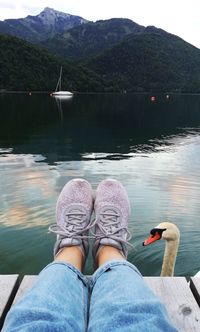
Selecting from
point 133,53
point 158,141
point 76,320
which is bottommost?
point 158,141

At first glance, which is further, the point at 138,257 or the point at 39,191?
the point at 39,191

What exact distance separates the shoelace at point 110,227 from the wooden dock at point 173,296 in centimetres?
51

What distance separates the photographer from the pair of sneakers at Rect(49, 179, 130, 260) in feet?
9.82

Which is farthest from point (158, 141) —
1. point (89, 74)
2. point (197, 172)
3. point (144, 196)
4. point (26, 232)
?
point (89, 74)

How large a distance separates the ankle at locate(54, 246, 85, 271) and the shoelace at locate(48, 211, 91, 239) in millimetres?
199

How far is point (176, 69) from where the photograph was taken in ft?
616

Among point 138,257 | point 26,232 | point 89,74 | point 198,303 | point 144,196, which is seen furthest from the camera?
point 89,74

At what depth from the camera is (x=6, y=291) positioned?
243 centimetres

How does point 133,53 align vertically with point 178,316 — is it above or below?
above

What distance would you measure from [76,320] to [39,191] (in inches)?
356

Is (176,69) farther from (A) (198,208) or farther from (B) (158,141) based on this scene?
(A) (198,208)

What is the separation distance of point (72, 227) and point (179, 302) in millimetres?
1176

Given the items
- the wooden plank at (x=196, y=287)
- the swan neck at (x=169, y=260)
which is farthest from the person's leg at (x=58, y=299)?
the swan neck at (x=169, y=260)

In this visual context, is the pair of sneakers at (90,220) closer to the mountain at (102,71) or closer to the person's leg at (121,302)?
the person's leg at (121,302)
